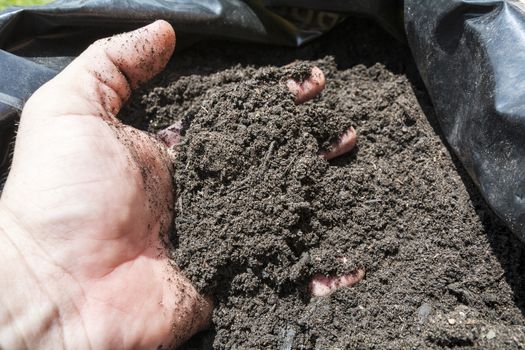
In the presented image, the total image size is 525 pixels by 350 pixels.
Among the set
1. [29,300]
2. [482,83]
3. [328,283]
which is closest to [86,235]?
[29,300]

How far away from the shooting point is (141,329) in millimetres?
1383

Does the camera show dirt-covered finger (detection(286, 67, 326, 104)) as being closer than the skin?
No

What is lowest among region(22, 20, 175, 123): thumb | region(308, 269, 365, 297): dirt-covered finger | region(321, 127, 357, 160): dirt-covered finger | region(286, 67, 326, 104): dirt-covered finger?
region(308, 269, 365, 297): dirt-covered finger

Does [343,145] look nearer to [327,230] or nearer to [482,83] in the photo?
[327,230]

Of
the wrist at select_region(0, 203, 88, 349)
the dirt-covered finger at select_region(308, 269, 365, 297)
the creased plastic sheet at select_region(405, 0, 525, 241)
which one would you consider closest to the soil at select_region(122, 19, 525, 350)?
the dirt-covered finger at select_region(308, 269, 365, 297)

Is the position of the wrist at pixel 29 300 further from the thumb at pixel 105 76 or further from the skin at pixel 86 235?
the thumb at pixel 105 76

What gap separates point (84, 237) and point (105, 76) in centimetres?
52

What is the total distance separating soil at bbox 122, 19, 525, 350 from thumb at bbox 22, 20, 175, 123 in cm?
19

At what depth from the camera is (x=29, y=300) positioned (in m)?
1.30

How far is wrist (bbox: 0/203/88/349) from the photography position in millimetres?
1280

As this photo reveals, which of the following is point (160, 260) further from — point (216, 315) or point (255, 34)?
point (255, 34)

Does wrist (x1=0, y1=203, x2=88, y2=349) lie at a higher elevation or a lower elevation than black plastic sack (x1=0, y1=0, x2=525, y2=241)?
lower

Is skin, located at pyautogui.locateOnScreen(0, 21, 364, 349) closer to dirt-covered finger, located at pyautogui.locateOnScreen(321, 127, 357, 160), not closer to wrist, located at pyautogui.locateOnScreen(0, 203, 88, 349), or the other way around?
wrist, located at pyautogui.locateOnScreen(0, 203, 88, 349)

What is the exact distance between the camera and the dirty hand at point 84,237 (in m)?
1.31
